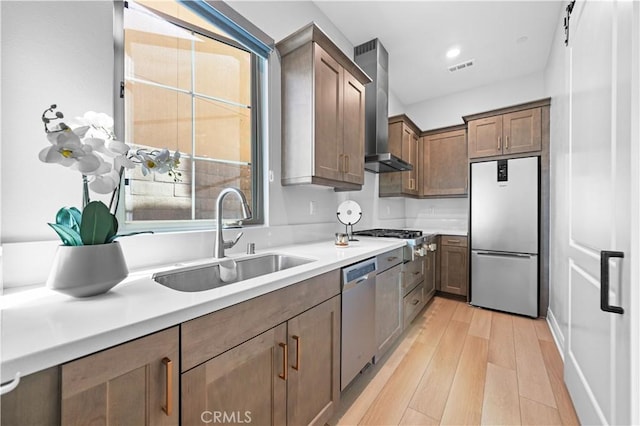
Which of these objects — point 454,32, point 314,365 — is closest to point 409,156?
point 454,32

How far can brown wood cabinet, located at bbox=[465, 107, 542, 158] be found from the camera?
2727 mm

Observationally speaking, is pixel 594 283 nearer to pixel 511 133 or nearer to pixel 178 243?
pixel 178 243

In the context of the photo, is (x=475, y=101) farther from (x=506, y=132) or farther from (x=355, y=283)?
(x=355, y=283)

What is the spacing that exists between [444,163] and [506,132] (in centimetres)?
83

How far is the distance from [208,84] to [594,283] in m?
2.36

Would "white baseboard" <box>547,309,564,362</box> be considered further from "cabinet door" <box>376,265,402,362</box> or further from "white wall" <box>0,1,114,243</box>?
"white wall" <box>0,1,114,243</box>

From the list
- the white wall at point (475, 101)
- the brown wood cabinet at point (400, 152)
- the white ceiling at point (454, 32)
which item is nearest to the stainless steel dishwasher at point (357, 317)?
the brown wood cabinet at point (400, 152)

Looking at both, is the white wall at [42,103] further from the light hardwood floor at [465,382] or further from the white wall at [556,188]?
the white wall at [556,188]

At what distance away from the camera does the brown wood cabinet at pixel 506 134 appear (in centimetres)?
273

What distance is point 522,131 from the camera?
279cm

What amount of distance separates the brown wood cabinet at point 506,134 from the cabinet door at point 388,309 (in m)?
2.01

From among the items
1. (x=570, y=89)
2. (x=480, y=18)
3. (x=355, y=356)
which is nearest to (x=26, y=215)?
(x=355, y=356)

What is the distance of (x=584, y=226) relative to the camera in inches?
51.4

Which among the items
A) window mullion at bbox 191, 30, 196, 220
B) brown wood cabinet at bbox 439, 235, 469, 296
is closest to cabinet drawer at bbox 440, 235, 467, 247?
brown wood cabinet at bbox 439, 235, 469, 296
